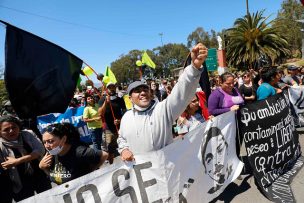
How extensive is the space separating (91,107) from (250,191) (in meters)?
4.21

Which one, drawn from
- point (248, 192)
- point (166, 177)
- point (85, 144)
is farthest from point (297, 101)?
point (85, 144)

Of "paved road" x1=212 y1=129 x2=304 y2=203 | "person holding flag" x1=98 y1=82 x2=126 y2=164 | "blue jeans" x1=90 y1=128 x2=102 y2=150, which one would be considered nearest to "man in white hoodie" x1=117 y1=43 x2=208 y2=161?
"paved road" x1=212 y1=129 x2=304 y2=203

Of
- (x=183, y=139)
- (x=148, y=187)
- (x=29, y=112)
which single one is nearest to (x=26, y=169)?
(x=29, y=112)

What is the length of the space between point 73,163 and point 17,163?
871 millimetres

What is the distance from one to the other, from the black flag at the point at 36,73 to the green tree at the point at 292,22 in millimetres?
52255

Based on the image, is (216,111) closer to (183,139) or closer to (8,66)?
(183,139)

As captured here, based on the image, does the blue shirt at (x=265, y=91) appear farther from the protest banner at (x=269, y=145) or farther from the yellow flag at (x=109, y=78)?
the yellow flag at (x=109, y=78)

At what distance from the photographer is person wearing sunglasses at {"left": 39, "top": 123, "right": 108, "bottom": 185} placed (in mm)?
2697

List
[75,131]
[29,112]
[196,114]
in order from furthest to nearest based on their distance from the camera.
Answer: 1. [196,114]
2. [29,112]
3. [75,131]

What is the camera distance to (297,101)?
20.6 feet

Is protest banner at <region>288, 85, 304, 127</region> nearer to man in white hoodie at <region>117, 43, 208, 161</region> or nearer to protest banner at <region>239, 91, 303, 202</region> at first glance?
protest banner at <region>239, 91, 303, 202</region>

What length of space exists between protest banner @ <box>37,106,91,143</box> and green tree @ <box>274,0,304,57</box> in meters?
48.9

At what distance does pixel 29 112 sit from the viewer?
123 inches

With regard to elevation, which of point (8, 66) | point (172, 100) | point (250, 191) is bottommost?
point (250, 191)
